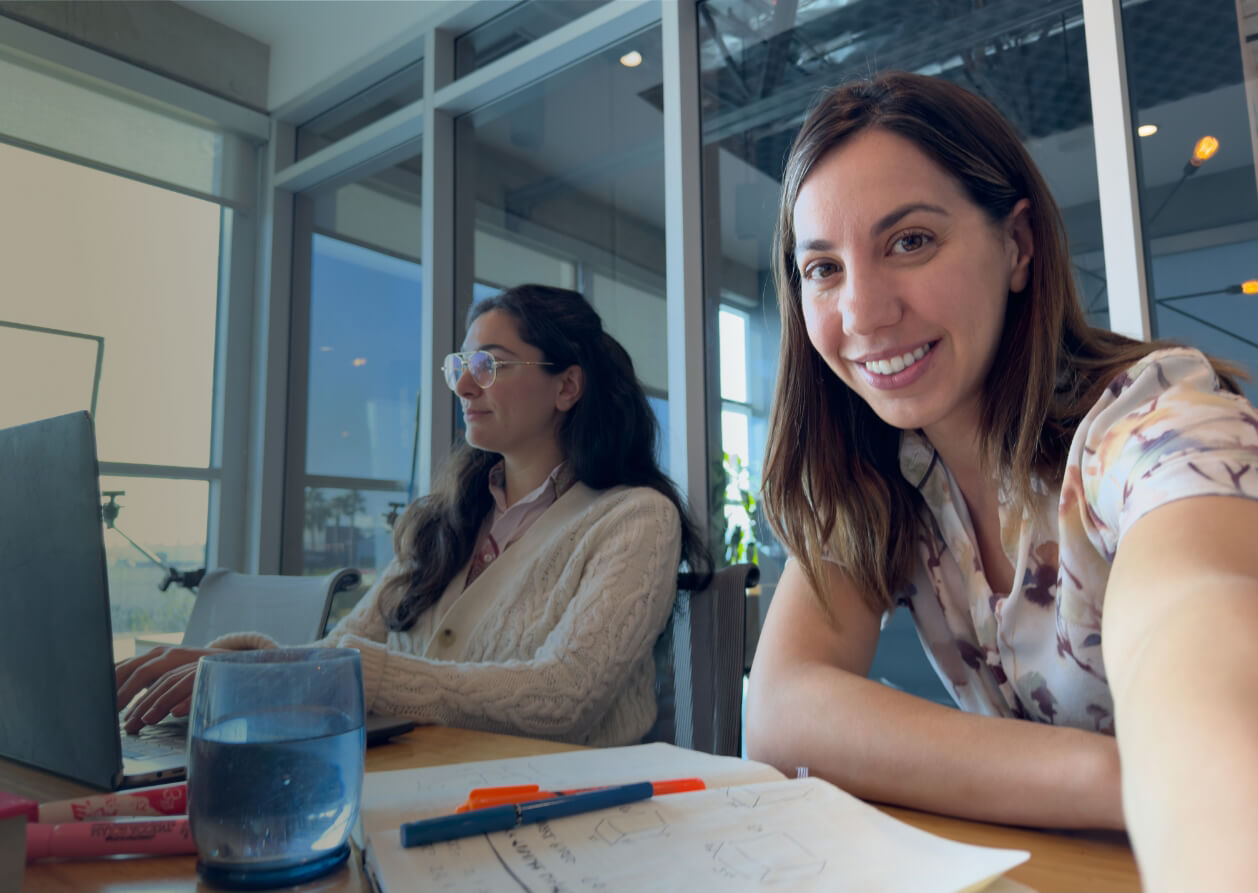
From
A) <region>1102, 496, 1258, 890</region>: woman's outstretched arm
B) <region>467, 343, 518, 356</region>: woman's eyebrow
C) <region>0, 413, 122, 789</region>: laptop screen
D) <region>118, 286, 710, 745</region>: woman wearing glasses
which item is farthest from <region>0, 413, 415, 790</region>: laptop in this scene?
<region>467, 343, 518, 356</region>: woman's eyebrow

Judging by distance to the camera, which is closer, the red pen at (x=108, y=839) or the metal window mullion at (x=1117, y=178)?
the red pen at (x=108, y=839)

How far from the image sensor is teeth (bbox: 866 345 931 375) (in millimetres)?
964

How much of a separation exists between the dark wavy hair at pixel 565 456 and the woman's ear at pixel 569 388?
0.01 m

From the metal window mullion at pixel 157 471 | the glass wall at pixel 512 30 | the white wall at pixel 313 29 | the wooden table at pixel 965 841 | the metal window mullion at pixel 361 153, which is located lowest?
the wooden table at pixel 965 841

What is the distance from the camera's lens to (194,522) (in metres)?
3.83

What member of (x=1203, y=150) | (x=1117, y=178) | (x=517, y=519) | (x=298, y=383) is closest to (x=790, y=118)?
(x=1117, y=178)

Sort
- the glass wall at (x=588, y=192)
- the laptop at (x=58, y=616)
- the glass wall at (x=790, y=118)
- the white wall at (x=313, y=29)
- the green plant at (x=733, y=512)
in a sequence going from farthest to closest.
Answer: the white wall at (x=313, y=29) < the glass wall at (x=588, y=192) < the green plant at (x=733, y=512) < the glass wall at (x=790, y=118) < the laptop at (x=58, y=616)

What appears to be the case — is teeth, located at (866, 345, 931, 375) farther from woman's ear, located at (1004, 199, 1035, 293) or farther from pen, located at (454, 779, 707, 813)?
pen, located at (454, 779, 707, 813)

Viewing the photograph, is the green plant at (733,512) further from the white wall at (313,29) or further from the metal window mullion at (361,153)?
the white wall at (313,29)

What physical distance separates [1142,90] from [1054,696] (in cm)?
157

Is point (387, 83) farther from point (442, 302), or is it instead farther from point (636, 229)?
point (636, 229)

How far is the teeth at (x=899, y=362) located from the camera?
3.16 ft

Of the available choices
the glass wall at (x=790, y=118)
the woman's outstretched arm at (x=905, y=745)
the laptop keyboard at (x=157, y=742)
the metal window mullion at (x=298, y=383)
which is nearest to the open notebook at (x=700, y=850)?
the woman's outstretched arm at (x=905, y=745)

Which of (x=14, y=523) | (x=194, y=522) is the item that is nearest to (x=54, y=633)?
(x=14, y=523)
